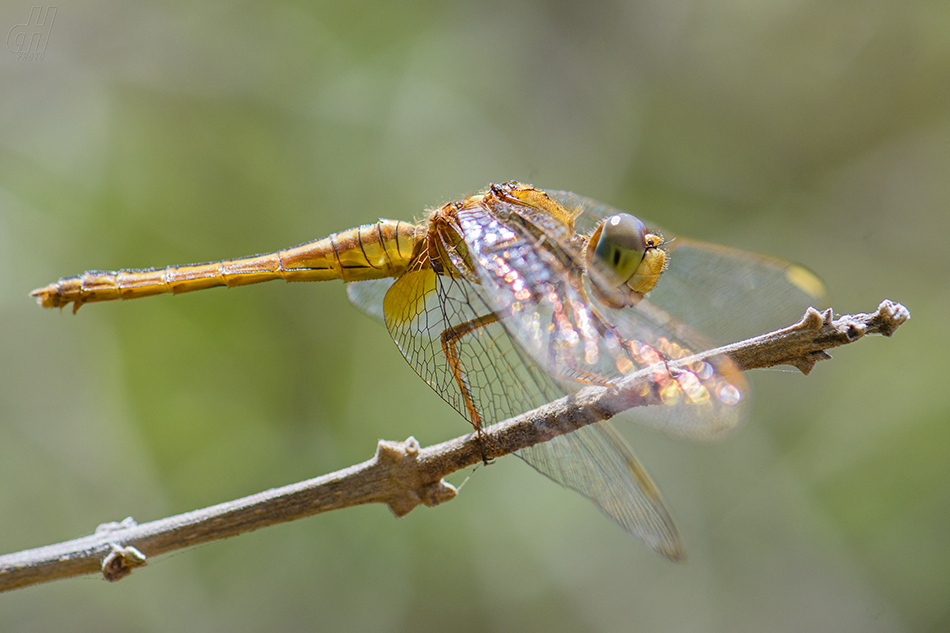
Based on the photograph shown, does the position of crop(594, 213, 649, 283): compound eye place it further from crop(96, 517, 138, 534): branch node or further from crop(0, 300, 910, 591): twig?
crop(96, 517, 138, 534): branch node

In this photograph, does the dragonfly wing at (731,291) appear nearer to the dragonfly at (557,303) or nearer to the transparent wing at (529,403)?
the dragonfly at (557,303)

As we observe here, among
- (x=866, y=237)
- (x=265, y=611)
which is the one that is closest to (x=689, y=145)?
(x=866, y=237)

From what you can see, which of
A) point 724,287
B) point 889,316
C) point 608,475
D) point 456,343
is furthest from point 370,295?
point 889,316

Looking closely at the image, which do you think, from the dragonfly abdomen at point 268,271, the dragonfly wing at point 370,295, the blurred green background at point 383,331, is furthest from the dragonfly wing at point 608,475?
the blurred green background at point 383,331

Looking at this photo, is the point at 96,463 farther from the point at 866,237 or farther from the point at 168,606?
the point at 866,237

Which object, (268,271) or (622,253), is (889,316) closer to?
(622,253)

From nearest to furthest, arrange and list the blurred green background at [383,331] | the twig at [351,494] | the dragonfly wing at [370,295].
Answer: the twig at [351,494], the dragonfly wing at [370,295], the blurred green background at [383,331]
